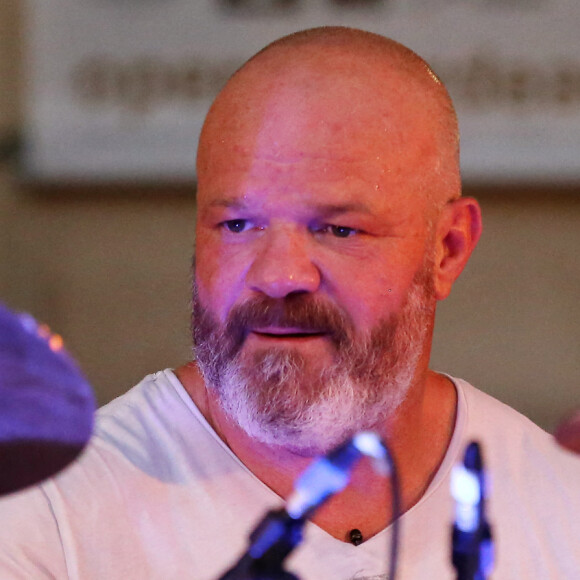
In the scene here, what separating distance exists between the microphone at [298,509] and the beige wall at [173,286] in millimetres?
646

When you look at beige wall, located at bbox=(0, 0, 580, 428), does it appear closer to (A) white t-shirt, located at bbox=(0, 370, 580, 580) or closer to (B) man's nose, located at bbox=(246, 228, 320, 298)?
(A) white t-shirt, located at bbox=(0, 370, 580, 580)

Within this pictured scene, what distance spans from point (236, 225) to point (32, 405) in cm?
27

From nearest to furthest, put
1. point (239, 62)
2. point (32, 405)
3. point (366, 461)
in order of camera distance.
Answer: point (32, 405) → point (366, 461) → point (239, 62)

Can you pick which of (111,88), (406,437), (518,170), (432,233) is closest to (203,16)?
(111,88)

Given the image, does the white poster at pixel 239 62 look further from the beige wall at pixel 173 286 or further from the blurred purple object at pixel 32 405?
the blurred purple object at pixel 32 405

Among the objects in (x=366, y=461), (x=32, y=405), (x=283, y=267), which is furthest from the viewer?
(x=366, y=461)

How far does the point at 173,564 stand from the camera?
75 cm

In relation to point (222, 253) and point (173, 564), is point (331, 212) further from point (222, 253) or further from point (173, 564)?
point (173, 564)

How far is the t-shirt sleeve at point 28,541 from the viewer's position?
0.71 metres

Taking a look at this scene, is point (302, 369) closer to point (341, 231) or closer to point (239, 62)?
point (341, 231)

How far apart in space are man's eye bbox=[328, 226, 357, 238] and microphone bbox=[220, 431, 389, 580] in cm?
20

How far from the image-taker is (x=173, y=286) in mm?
1486

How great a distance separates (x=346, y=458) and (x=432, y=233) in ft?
0.80

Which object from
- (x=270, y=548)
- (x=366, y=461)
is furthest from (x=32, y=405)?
(x=366, y=461)
